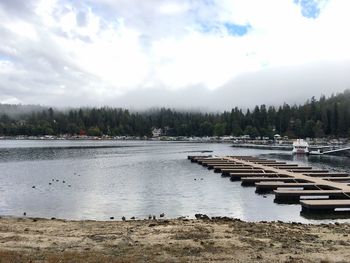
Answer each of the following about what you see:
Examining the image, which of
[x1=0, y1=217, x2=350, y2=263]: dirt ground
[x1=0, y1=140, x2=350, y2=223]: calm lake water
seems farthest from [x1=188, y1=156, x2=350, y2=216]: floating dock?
[x1=0, y1=217, x2=350, y2=263]: dirt ground

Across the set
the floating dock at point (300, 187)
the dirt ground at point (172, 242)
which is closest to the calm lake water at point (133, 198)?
the floating dock at point (300, 187)

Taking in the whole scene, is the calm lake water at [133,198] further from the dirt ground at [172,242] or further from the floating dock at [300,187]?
the dirt ground at [172,242]

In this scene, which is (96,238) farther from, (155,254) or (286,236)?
(286,236)

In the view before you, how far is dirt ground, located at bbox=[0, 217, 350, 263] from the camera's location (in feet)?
53.0

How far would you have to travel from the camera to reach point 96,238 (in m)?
20.0

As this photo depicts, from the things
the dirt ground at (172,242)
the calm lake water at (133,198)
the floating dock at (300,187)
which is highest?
the dirt ground at (172,242)

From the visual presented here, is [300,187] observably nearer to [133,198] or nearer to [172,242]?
[133,198]

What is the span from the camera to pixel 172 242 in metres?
19.0

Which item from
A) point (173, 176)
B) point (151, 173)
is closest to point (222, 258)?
point (173, 176)

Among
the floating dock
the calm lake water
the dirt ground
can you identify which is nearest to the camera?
the dirt ground

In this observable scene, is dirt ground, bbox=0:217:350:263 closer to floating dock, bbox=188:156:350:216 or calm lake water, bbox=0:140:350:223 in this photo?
calm lake water, bbox=0:140:350:223

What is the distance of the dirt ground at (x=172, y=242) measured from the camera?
16.1 m

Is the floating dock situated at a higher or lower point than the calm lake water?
higher

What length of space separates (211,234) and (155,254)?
479 centimetres
